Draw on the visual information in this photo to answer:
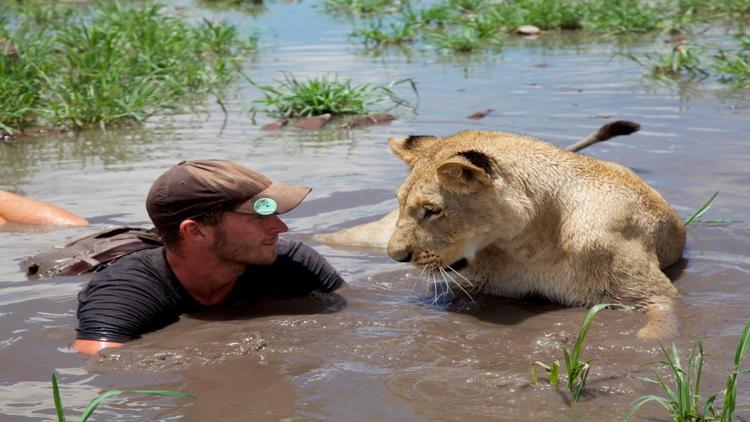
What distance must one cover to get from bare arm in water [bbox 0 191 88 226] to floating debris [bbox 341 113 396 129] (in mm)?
3114

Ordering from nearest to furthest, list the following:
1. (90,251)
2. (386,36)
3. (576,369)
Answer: (576,369), (90,251), (386,36)

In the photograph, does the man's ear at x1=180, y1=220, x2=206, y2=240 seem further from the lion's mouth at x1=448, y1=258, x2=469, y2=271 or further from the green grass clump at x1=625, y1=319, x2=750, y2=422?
the green grass clump at x1=625, y1=319, x2=750, y2=422

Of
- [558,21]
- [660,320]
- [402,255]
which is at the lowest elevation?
[660,320]

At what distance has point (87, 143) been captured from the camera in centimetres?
969

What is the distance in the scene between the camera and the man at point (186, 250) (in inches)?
201

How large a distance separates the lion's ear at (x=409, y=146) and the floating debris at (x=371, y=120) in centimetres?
402

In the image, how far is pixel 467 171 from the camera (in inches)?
201

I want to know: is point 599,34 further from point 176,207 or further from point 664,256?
point 176,207

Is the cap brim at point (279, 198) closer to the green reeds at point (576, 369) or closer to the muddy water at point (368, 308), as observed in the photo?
the muddy water at point (368, 308)

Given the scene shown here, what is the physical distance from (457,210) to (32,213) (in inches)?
127

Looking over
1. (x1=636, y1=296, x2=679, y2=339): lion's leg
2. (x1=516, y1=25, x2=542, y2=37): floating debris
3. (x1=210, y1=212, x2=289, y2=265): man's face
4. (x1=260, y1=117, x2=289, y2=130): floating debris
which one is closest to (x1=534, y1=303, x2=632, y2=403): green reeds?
(x1=636, y1=296, x2=679, y2=339): lion's leg

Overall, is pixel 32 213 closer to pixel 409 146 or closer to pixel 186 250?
pixel 186 250

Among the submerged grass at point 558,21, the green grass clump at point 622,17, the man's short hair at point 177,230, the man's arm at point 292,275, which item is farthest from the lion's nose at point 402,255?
the green grass clump at point 622,17

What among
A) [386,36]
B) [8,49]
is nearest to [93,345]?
[8,49]
